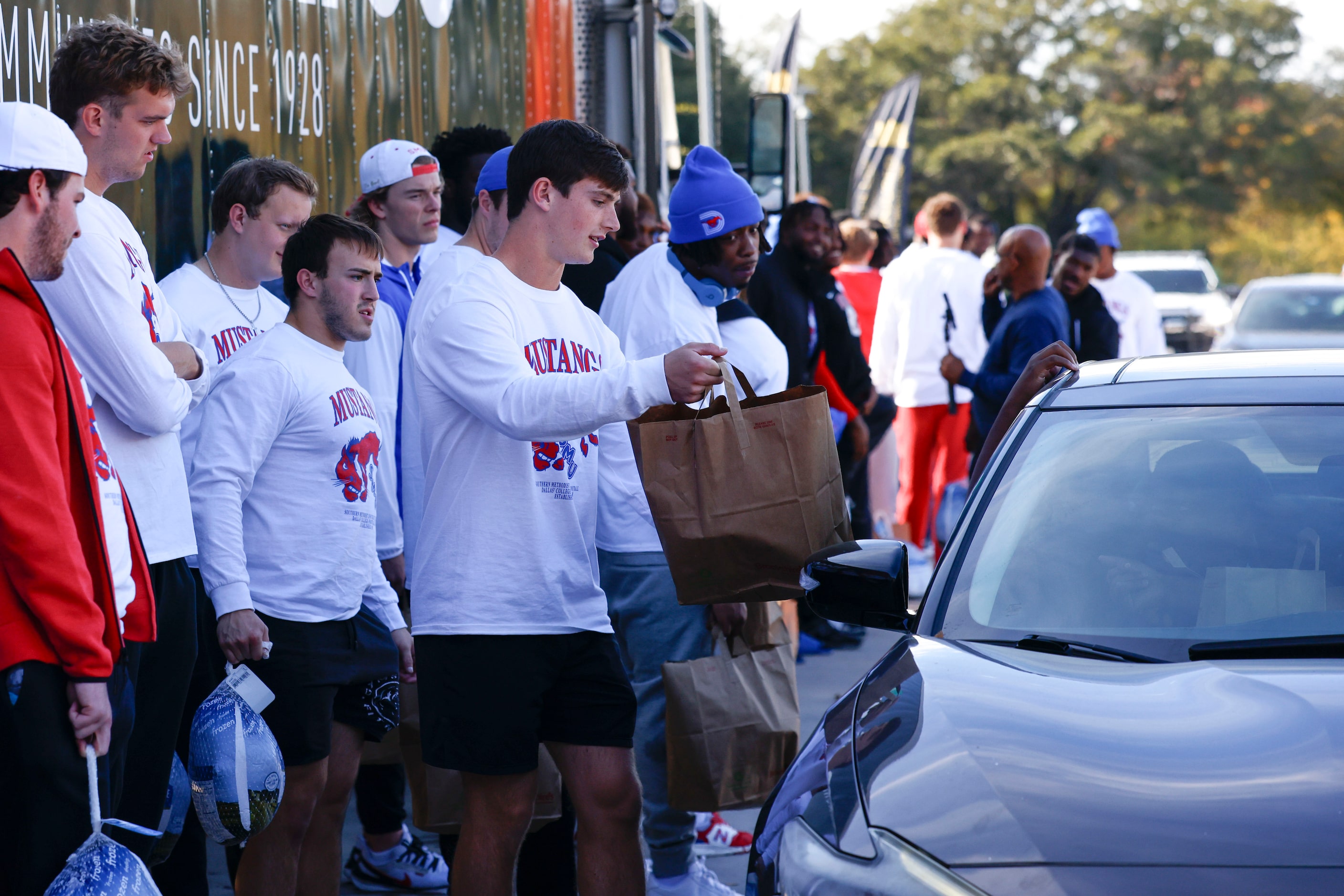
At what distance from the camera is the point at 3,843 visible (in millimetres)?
2510

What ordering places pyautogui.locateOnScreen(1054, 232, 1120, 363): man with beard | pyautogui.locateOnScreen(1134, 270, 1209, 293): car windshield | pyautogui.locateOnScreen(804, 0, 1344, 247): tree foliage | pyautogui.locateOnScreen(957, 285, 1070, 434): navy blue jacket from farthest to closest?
pyautogui.locateOnScreen(804, 0, 1344, 247): tree foliage
pyautogui.locateOnScreen(1134, 270, 1209, 293): car windshield
pyautogui.locateOnScreen(1054, 232, 1120, 363): man with beard
pyautogui.locateOnScreen(957, 285, 1070, 434): navy blue jacket

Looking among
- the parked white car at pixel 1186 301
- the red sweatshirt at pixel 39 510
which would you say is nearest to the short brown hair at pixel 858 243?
the red sweatshirt at pixel 39 510

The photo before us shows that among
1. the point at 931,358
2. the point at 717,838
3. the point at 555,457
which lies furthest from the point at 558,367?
the point at 931,358

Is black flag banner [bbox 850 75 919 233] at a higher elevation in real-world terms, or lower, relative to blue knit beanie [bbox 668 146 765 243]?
higher

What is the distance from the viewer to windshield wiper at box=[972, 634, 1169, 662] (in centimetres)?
275

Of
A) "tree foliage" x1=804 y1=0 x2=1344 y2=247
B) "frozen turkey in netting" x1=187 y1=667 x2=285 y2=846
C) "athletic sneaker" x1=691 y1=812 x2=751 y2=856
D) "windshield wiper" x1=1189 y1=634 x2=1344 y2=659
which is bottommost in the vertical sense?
"athletic sneaker" x1=691 y1=812 x2=751 y2=856

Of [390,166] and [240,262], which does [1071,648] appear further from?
[390,166]

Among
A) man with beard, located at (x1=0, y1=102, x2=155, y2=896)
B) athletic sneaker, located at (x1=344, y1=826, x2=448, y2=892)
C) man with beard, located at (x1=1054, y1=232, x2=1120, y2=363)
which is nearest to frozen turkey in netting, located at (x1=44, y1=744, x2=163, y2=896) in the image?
man with beard, located at (x1=0, y1=102, x2=155, y2=896)

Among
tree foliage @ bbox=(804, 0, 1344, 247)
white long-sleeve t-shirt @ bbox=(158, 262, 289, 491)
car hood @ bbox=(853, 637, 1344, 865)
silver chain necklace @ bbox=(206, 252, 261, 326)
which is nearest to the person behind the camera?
car hood @ bbox=(853, 637, 1344, 865)

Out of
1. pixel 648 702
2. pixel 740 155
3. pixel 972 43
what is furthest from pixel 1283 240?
pixel 648 702

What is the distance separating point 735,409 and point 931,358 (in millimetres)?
6387

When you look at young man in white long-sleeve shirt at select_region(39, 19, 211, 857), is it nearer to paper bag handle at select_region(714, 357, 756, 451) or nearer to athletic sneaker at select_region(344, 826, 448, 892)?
paper bag handle at select_region(714, 357, 756, 451)

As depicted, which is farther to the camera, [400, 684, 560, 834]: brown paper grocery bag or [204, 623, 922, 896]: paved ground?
[204, 623, 922, 896]: paved ground

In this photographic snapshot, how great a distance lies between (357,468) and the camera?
12.1ft
